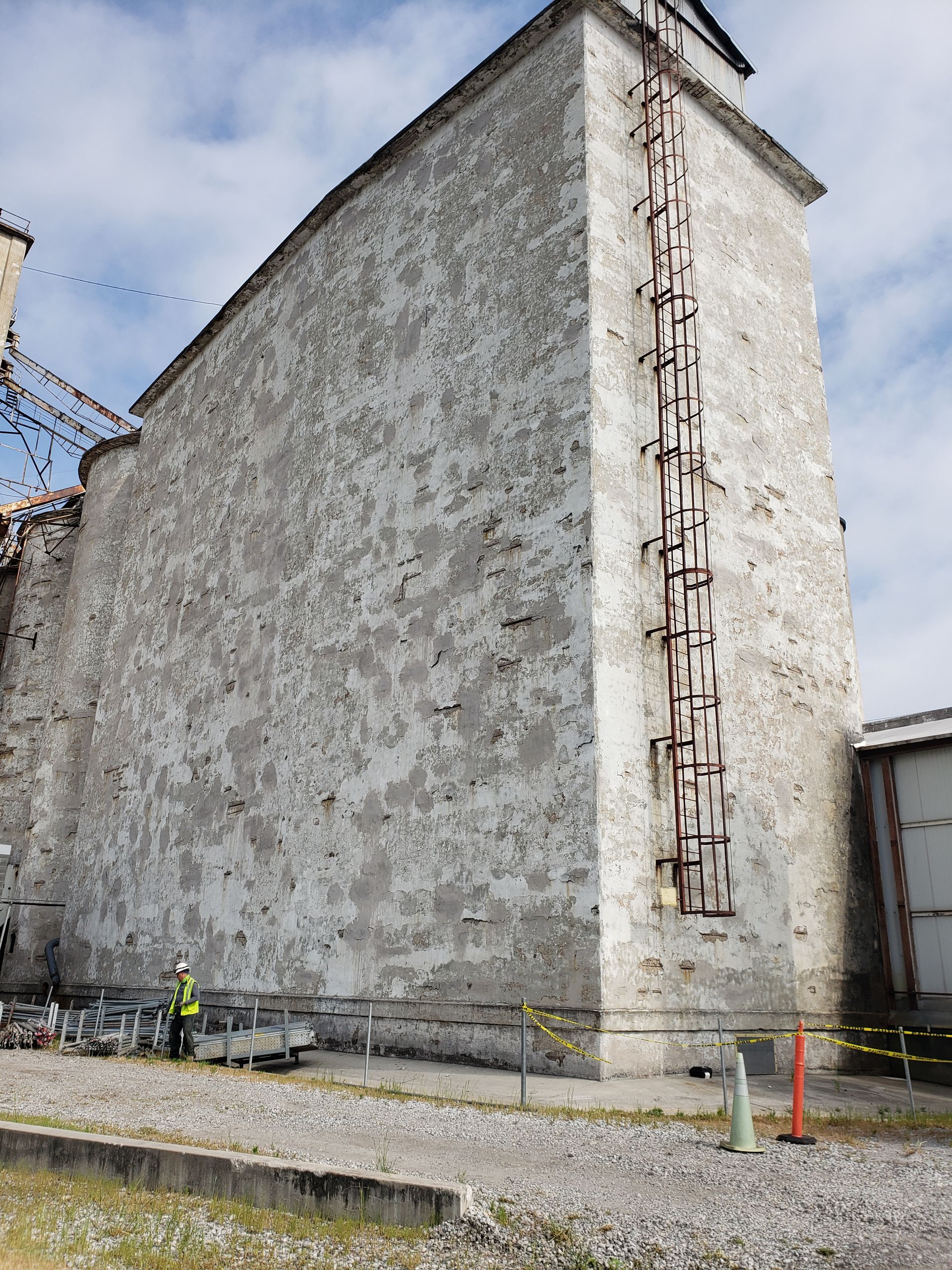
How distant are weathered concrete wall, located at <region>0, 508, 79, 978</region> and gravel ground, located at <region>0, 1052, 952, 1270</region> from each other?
17.3m

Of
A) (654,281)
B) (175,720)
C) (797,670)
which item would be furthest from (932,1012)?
(175,720)

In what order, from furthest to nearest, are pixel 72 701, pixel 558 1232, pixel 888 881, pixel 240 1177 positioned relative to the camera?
pixel 72 701 → pixel 888 881 → pixel 240 1177 → pixel 558 1232

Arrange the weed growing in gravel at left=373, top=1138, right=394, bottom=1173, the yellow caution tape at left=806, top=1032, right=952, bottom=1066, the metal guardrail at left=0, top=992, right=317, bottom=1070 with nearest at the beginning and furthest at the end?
1. the weed growing in gravel at left=373, top=1138, right=394, bottom=1173
2. the yellow caution tape at left=806, top=1032, right=952, bottom=1066
3. the metal guardrail at left=0, top=992, right=317, bottom=1070

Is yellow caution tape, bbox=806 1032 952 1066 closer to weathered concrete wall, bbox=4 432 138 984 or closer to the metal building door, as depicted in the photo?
the metal building door

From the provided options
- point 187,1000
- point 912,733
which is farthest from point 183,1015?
point 912,733

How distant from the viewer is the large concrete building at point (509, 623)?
1202cm

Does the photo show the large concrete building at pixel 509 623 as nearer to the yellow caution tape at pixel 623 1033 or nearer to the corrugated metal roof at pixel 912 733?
the yellow caution tape at pixel 623 1033

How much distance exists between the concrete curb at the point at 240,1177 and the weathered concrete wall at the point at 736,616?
5791mm

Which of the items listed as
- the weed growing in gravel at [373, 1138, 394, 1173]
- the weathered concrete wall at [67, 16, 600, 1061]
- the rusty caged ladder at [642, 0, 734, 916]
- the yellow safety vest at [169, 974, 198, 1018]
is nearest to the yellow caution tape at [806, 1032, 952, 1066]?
the rusty caged ladder at [642, 0, 734, 916]

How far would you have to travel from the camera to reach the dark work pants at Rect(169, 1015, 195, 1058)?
12.5m

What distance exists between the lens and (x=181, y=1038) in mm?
12672

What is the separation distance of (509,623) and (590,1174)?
7.45 metres

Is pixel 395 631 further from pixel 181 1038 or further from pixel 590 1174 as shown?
pixel 590 1174

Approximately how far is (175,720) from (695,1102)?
44.6 feet
